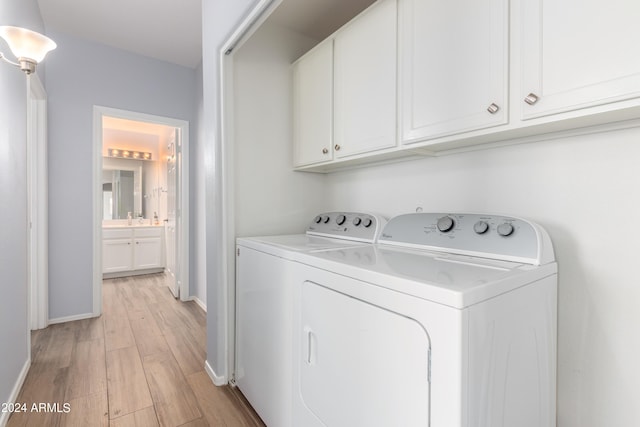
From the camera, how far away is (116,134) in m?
4.90

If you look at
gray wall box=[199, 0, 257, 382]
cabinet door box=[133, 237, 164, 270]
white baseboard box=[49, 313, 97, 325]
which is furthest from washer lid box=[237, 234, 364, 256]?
cabinet door box=[133, 237, 164, 270]

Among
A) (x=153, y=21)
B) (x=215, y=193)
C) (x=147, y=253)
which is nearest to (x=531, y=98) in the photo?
(x=215, y=193)

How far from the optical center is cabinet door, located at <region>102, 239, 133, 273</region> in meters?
4.37

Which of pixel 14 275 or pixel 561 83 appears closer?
pixel 561 83

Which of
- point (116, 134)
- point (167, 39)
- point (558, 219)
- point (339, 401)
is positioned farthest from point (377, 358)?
point (116, 134)

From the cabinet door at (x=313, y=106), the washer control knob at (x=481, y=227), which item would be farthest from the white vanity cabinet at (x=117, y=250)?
the washer control knob at (x=481, y=227)

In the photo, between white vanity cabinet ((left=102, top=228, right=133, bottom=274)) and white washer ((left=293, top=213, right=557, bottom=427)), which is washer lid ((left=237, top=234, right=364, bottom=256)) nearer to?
white washer ((left=293, top=213, right=557, bottom=427))

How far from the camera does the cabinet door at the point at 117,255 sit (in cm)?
437

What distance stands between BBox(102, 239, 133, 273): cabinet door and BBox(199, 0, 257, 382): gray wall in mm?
3281

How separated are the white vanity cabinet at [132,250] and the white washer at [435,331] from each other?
14.0 ft

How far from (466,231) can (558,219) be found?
0.30 m

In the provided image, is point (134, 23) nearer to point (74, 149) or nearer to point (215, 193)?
point (74, 149)

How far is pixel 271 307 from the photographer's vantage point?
1.42m

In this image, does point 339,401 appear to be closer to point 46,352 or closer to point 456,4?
point 456,4
